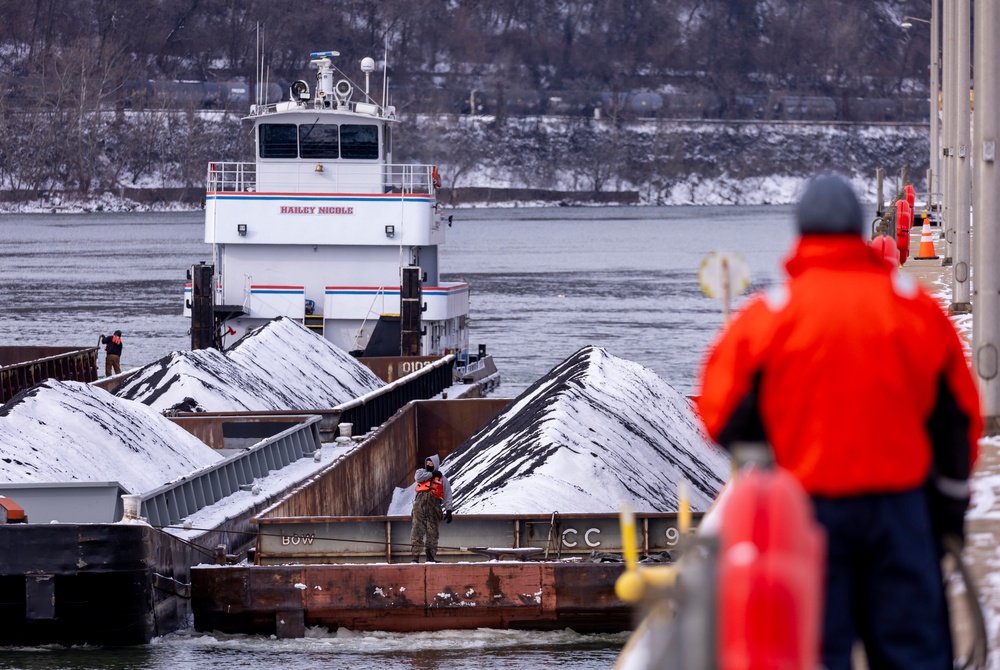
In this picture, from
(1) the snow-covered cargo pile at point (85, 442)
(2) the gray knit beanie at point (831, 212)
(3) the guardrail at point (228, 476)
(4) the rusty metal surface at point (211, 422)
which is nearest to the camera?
(2) the gray knit beanie at point (831, 212)

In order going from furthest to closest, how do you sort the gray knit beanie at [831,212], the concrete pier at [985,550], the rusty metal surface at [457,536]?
the rusty metal surface at [457,536], the concrete pier at [985,550], the gray knit beanie at [831,212]

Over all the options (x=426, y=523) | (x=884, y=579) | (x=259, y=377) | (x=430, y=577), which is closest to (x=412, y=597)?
(x=430, y=577)

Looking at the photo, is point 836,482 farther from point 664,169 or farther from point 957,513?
point 664,169

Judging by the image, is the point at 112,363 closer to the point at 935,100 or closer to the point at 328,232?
the point at 328,232

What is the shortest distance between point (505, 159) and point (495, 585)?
573ft

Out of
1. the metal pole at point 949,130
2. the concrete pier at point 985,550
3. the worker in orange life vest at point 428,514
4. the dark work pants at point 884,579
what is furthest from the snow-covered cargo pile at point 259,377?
the dark work pants at point 884,579

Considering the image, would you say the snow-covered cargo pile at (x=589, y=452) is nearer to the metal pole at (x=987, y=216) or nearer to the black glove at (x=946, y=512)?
the metal pole at (x=987, y=216)

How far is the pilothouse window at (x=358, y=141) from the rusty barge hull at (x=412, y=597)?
20.8 metres

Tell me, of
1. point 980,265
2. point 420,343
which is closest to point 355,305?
point 420,343

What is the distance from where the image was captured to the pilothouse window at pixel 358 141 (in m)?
33.8

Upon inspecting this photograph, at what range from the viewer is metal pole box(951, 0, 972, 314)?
18234 mm

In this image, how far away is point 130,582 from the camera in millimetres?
13500

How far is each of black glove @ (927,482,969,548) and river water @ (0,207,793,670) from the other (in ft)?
31.7

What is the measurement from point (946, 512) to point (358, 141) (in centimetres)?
3056
